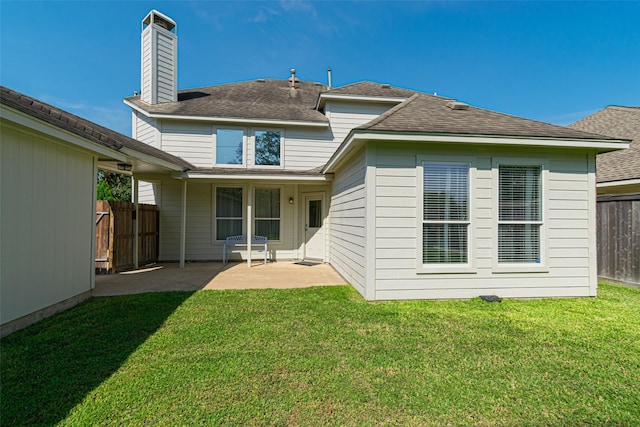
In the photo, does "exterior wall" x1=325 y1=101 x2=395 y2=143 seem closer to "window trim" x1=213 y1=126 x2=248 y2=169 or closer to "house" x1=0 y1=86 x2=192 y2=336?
"window trim" x1=213 y1=126 x2=248 y2=169

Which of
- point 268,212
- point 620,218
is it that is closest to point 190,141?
point 268,212

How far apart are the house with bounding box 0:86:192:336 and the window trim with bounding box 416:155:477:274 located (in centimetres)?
534

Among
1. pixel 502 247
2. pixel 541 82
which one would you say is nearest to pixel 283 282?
pixel 502 247

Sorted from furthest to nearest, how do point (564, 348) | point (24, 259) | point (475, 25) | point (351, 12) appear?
point (475, 25), point (351, 12), point (24, 259), point (564, 348)

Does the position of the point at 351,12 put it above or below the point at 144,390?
above

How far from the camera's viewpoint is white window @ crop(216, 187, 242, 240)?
928cm

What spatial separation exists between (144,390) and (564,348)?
416 cm

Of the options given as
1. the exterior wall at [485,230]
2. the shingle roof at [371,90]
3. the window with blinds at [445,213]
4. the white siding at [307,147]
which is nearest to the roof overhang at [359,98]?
the shingle roof at [371,90]

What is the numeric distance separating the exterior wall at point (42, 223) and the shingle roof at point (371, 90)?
7352 millimetres

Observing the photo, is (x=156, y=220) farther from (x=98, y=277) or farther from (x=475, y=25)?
(x=475, y=25)

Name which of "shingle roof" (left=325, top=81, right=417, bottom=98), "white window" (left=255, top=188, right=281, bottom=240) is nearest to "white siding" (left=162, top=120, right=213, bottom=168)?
"white window" (left=255, top=188, right=281, bottom=240)

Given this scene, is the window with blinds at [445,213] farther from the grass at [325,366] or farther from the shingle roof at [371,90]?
the shingle roof at [371,90]

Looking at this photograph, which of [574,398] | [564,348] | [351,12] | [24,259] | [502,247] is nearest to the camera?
[574,398]

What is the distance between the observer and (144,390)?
2320mm
